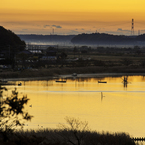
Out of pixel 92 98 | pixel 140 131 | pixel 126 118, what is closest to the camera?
pixel 140 131

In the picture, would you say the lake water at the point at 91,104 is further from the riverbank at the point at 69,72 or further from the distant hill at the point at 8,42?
the distant hill at the point at 8,42

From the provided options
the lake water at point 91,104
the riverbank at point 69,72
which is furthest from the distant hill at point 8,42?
the lake water at point 91,104

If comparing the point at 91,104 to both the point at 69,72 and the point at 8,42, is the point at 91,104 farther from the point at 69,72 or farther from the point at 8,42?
the point at 8,42

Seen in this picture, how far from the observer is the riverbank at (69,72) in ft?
149

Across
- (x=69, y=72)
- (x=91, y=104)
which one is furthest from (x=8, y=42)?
(x=91, y=104)

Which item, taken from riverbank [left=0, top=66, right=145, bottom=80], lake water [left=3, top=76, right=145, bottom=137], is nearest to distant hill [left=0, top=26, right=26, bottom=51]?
riverbank [left=0, top=66, right=145, bottom=80]

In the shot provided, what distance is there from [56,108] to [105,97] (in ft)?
23.1

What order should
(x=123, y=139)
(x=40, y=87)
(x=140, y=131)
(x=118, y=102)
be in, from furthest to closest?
(x=40, y=87)
(x=118, y=102)
(x=140, y=131)
(x=123, y=139)

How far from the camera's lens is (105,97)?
103 feet

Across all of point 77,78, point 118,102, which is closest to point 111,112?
point 118,102

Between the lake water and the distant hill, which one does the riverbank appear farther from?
the distant hill

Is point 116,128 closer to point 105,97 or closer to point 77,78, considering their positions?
point 105,97

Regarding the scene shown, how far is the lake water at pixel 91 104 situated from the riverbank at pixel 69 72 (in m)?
3.40

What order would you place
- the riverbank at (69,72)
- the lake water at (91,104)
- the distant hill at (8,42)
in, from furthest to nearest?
the distant hill at (8,42) < the riverbank at (69,72) < the lake water at (91,104)
